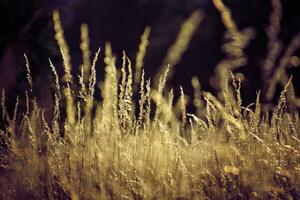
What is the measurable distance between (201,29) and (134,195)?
7142mm

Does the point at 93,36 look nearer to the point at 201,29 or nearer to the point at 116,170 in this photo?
the point at 201,29

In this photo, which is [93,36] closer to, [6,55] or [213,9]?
[213,9]

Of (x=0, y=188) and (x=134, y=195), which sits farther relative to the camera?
(x=0, y=188)

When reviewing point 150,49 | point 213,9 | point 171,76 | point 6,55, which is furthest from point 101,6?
point 6,55

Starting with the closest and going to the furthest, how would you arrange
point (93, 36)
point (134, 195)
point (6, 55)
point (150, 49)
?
point (134, 195) → point (6, 55) → point (150, 49) → point (93, 36)

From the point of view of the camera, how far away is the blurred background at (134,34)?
5473 mm

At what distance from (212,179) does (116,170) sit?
22.7 inches

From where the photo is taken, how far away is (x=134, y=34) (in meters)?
11.7

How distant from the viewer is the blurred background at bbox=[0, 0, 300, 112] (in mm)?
5473

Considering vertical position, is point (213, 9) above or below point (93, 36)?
below

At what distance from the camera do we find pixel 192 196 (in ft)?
10.6

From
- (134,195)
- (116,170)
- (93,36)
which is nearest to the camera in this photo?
(134,195)

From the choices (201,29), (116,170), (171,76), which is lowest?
(116,170)

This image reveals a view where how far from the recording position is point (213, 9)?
9094 mm
